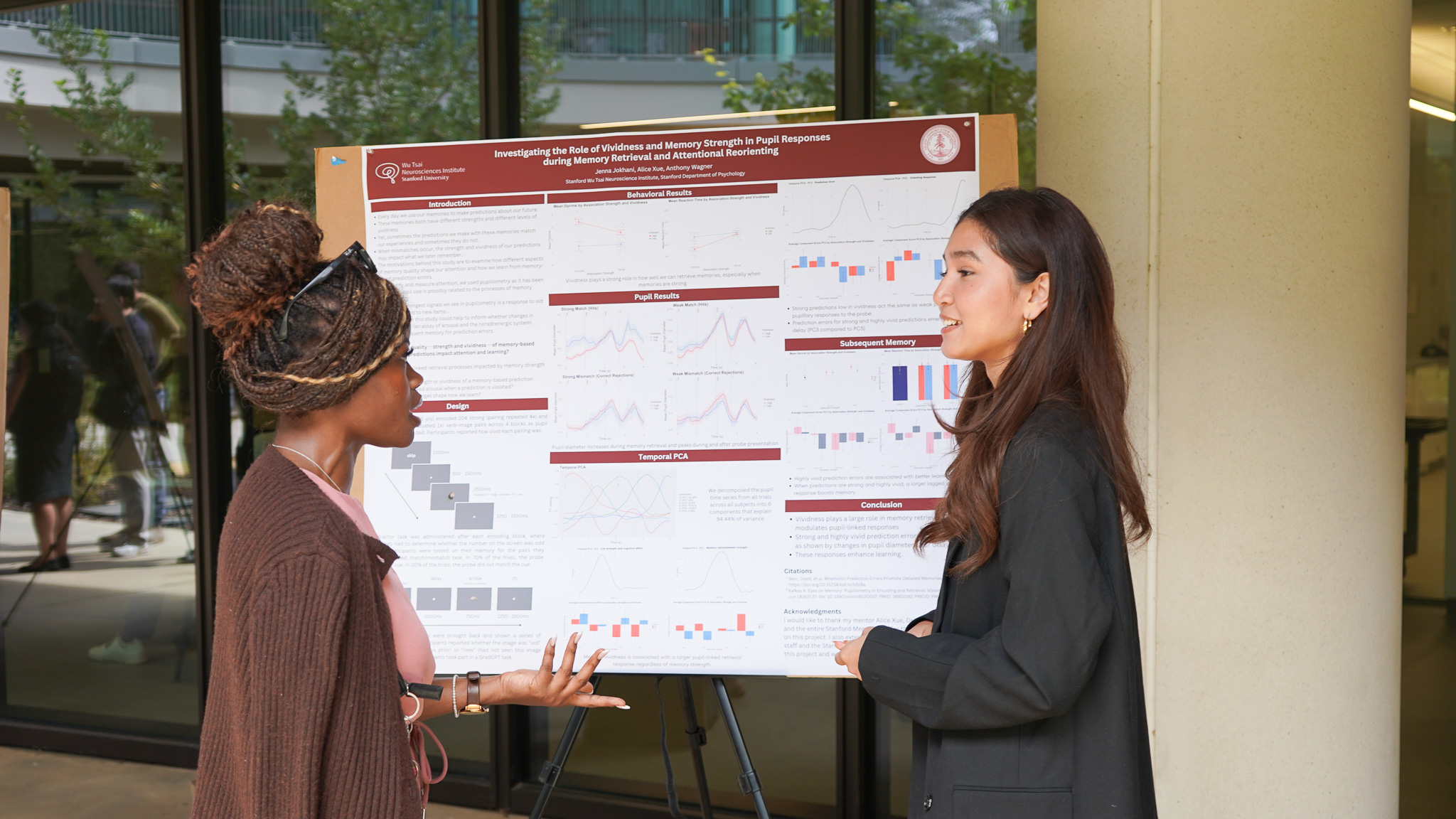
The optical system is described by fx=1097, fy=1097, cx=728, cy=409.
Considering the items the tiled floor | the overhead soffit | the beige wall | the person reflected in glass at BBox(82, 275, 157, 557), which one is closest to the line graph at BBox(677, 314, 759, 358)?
the beige wall

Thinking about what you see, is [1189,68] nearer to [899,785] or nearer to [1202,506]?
[1202,506]

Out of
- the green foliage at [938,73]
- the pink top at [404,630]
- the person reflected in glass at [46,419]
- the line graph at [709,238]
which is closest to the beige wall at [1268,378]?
the green foliage at [938,73]

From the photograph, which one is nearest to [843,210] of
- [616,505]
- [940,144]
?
[940,144]

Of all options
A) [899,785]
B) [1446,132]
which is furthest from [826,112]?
[899,785]

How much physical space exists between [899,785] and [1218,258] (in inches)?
72.5

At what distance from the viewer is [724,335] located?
97.6 inches

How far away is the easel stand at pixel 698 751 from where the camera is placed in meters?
2.33

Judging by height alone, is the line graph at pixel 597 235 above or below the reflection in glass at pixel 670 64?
below

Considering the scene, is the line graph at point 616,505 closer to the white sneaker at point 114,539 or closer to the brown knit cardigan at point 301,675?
the brown knit cardigan at point 301,675

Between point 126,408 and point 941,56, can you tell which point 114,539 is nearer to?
point 126,408

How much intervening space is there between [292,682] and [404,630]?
0.30 meters

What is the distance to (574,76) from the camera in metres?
3.61

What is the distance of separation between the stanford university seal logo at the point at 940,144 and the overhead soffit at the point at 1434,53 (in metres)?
1.73

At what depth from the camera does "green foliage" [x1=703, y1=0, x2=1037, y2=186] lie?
318 cm
